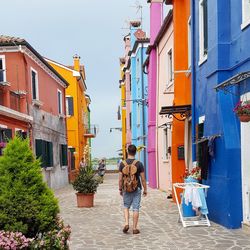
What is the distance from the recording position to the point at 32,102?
63.4 feet

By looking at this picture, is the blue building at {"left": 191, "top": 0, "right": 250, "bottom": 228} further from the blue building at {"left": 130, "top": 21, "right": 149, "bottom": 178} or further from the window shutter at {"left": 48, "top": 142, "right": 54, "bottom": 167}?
the blue building at {"left": 130, "top": 21, "right": 149, "bottom": 178}

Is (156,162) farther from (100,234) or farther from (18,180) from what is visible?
(18,180)

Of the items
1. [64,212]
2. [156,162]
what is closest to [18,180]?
[64,212]

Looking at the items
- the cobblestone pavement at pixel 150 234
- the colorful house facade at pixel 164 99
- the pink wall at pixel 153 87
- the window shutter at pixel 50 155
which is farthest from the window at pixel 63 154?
the cobblestone pavement at pixel 150 234

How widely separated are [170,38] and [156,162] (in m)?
6.56

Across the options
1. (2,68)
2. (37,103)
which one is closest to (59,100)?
(37,103)

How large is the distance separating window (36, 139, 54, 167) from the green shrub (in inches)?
558

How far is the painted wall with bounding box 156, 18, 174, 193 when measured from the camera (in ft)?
57.0

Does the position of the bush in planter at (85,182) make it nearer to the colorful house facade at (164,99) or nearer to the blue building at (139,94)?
the colorful house facade at (164,99)

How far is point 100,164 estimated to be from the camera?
111 ft

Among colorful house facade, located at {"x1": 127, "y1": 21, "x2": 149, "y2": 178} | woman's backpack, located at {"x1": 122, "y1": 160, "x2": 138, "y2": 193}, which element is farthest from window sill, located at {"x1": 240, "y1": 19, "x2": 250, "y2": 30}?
colorful house facade, located at {"x1": 127, "y1": 21, "x2": 149, "y2": 178}

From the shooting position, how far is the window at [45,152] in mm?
19666

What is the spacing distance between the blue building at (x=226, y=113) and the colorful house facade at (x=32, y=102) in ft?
22.9

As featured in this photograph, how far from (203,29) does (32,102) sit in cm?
1050
